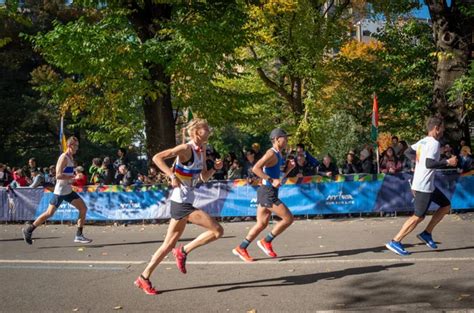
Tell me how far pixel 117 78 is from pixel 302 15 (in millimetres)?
11571

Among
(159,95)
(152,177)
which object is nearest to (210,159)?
(152,177)

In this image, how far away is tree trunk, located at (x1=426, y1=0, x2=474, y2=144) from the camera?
1568 centimetres

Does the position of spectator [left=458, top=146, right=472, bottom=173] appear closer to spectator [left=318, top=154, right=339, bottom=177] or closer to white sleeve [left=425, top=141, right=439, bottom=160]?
spectator [left=318, top=154, right=339, bottom=177]

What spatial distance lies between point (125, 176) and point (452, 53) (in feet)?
33.4

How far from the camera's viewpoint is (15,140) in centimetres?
3684

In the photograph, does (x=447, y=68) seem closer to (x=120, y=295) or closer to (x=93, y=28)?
(x=93, y=28)

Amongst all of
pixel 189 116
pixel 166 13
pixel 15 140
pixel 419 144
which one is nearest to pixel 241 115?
pixel 189 116

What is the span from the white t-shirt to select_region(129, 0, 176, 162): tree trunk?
845 centimetres

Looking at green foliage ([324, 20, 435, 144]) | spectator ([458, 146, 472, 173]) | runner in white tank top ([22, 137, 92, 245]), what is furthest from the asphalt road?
green foliage ([324, 20, 435, 144])

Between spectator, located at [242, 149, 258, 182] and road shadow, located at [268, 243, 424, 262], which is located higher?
spectator, located at [242, 149, 258, 182]

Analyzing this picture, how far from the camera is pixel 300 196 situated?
12953 millimetres

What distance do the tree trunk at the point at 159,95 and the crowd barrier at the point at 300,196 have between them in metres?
1.92

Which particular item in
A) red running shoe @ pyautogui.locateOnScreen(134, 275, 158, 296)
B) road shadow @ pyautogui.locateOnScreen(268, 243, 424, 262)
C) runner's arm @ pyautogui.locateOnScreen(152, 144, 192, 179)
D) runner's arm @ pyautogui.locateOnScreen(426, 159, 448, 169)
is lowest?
road shadow @ pyautogui.locateOnScreen(268, 243, 424, 262)

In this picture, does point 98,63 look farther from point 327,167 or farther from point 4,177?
point 327,167
